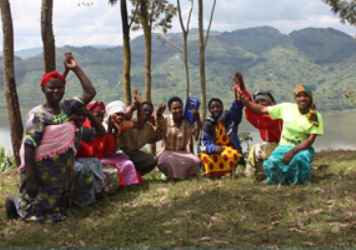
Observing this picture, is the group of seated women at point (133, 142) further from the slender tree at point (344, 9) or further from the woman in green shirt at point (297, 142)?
the slender tree at point (344, 9)

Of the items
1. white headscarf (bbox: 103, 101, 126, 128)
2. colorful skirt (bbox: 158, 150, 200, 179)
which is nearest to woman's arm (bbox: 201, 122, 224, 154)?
colorful skirt (bbox: 158, 150, 200, 179)

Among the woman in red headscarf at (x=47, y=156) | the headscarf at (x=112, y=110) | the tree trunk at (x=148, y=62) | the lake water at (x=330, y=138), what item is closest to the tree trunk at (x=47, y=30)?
the headscarf at (x=112, y=110)

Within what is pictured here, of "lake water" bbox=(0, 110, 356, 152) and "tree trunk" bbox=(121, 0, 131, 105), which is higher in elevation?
"tree trunk" bbox=(121, 0, 131, 105)

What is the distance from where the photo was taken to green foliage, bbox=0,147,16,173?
39.8 ft

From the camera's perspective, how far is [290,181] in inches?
291

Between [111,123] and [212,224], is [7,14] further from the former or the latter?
[212,224]

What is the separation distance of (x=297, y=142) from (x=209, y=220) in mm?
1999

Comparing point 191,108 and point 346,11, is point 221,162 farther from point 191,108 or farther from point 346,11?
point 346,11

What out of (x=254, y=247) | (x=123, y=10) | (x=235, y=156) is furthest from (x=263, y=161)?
(x=123, y=10)

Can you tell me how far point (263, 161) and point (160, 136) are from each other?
4.90 feet

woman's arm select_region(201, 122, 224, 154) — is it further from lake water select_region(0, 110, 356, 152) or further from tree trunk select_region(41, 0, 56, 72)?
lake water select_region(0, 110, 356, 152)

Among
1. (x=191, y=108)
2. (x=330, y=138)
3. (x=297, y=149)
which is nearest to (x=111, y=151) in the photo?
(x=191, y=108)

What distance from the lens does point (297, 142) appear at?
7352mm

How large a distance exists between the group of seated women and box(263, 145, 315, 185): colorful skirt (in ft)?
0.04
